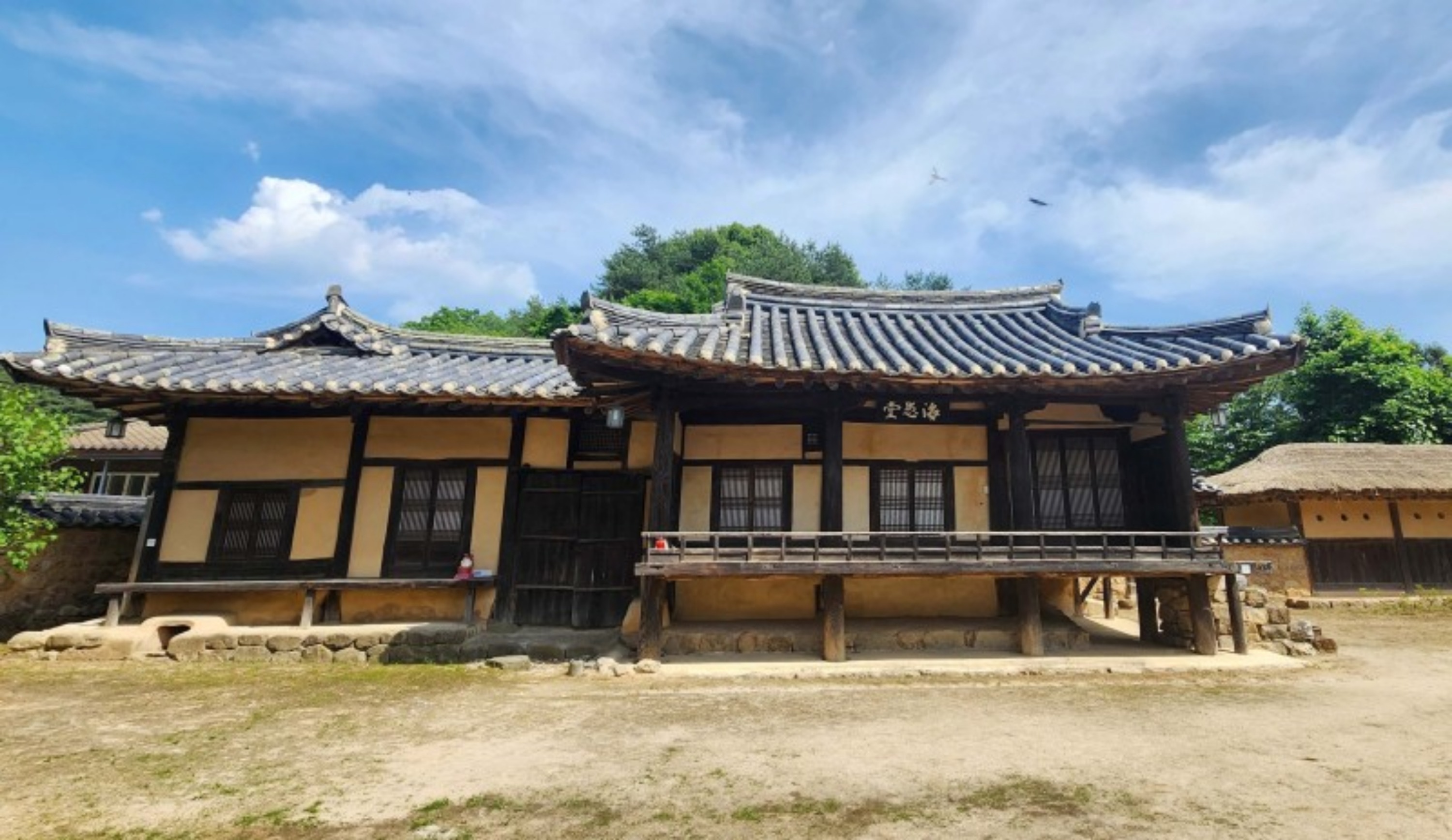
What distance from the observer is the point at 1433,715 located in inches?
285

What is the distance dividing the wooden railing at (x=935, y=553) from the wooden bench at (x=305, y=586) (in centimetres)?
371

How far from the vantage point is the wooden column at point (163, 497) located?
1141 centimetres

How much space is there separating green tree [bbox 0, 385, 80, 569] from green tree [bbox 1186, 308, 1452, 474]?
33.5 metres

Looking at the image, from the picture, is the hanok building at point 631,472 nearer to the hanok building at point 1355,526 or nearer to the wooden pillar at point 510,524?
the wooden pillar at point 510,524

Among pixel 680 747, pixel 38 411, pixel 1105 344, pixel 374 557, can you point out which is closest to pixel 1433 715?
pixel 1105 344

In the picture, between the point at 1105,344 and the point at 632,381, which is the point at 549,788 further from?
the point at 1105,344

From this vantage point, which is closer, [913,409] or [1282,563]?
[913,409]

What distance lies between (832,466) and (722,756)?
214 inches

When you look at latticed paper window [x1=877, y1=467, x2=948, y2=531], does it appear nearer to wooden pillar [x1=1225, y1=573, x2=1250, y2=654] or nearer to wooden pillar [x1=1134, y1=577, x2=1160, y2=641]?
wooden pillar [x1=1134, y1=577, x2=1160, y2=641]

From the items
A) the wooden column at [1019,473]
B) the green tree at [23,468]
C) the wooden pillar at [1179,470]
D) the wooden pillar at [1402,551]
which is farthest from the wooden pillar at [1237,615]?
the green tree at [23,468]

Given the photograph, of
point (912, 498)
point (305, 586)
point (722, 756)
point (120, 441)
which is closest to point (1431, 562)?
point (912, 498)

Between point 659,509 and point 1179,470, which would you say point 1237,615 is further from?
point 659,509

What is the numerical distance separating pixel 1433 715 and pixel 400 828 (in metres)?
10.6

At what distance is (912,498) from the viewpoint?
11.6 metres
